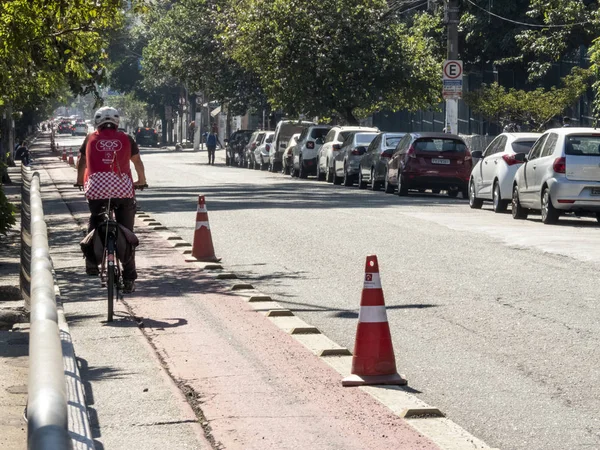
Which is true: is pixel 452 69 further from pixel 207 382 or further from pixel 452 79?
pixel 207 382

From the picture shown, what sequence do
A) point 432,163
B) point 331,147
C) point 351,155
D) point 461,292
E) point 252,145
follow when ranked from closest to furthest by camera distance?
point 461,292 < point 432,163 < point 351,155 < point 331,147 < point 252,145

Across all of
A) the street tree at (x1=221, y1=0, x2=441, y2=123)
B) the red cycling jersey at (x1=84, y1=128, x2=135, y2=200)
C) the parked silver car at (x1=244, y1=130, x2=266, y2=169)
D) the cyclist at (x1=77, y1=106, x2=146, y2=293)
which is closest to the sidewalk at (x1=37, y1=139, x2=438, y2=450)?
the cyclist at (x1=77, y1=106, x2=146, y2=293)

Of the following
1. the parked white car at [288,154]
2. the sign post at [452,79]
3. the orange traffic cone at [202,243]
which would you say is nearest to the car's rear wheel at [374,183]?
the sign post at [452,79]

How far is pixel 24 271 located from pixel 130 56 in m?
97.0

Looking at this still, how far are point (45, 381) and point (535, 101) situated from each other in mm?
36316

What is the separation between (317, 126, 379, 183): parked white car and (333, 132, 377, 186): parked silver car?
2.72 ft

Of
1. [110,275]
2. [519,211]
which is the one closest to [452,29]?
[519,211]

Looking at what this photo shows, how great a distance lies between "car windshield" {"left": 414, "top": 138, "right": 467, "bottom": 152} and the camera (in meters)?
31.1

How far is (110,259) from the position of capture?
36.4 ft

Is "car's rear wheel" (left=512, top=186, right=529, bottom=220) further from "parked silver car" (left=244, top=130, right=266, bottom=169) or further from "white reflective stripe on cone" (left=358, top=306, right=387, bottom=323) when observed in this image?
"parked silver car" (left=244, top=130, right=266, bottom=169)

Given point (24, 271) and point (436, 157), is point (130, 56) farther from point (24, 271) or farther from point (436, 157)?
point (24, 271)

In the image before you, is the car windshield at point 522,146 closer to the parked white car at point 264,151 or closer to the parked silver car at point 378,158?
the parked silver car at point 378,158

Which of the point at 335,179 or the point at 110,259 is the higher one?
the point at 110,259

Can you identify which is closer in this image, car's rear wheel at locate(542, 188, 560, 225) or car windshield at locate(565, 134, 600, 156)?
car's rear wheel at locate(542, 188, 560, 225)
